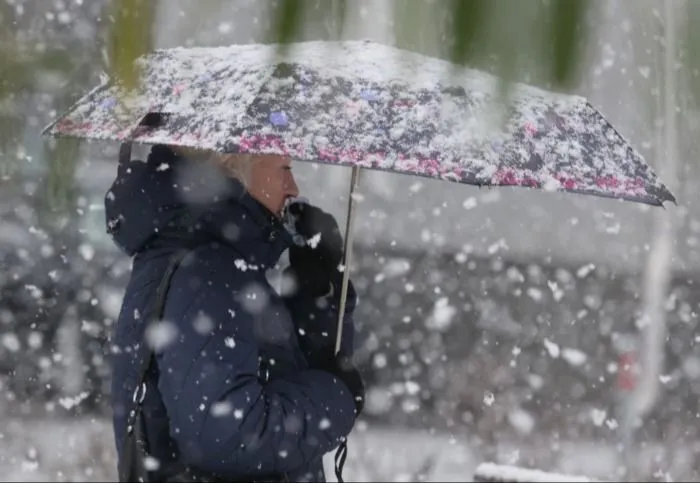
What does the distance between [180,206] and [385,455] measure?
545cm

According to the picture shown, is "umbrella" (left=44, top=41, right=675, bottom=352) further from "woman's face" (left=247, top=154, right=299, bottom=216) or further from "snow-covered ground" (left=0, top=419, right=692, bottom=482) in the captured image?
"snow-covered ground" (left=0, top=419, right=692, bottom=482)

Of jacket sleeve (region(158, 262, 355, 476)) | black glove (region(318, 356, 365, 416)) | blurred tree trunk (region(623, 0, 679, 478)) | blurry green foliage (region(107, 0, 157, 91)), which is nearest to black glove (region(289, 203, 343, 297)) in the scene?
black glove (region(318, 356, 365, 416))

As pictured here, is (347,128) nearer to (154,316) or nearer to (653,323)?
(154,316)

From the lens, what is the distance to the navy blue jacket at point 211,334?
190 centimetres

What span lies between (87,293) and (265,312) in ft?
18.2

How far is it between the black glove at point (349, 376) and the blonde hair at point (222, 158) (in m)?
0.57

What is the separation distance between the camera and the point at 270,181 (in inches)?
82.9

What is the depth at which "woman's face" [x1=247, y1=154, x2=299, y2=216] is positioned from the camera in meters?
2.07

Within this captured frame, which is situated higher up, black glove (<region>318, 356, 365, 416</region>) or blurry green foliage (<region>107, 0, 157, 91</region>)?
blurry green foliage (<region>107, 0, 157, 91</region>)

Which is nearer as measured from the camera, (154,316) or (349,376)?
(154,316)

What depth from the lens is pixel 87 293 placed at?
734 cm

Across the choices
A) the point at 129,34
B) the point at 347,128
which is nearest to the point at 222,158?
the point at 347,128

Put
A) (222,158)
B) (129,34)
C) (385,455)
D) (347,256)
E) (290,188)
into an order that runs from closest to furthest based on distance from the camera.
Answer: (129,34) → (222,158) → (290,188) → (347,256) → (385,455)

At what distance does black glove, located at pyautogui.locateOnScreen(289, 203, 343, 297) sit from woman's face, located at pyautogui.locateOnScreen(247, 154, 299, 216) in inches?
18.8
